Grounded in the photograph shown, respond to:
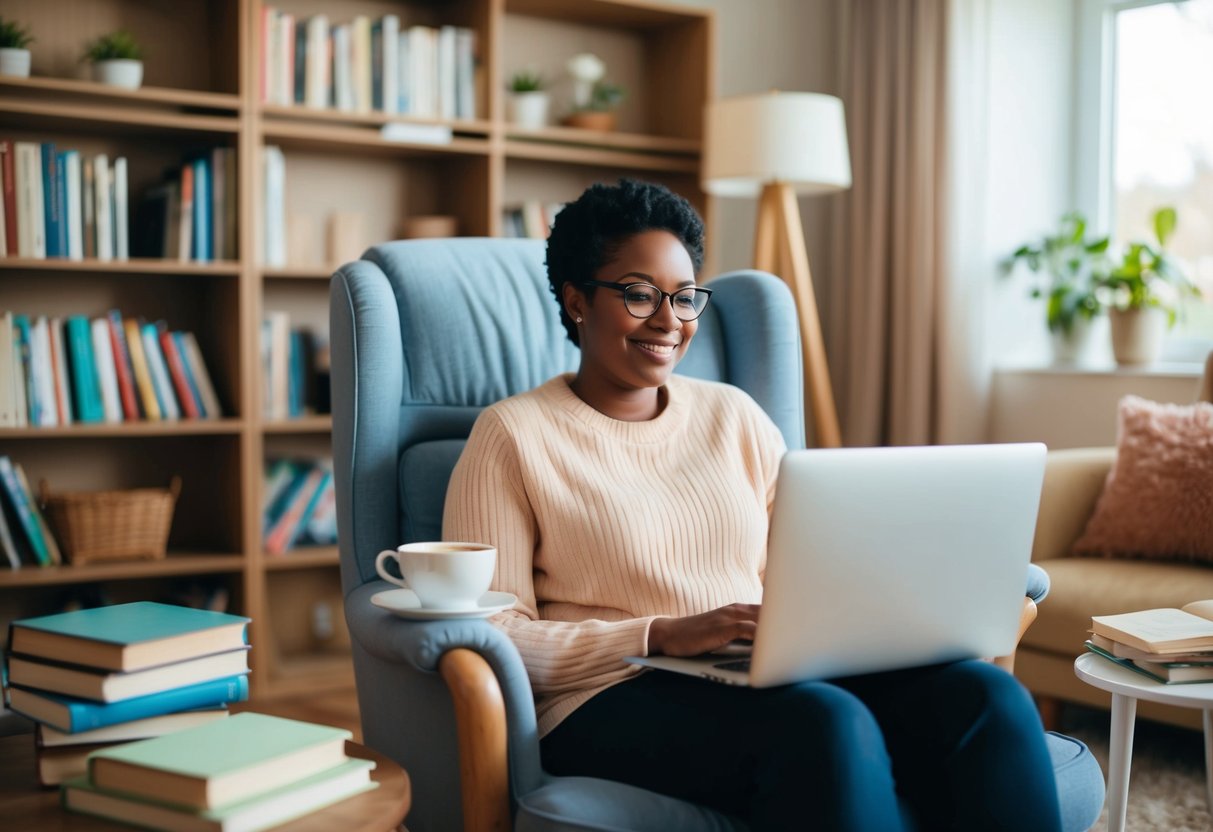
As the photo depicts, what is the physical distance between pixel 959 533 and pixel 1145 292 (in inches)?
97.7

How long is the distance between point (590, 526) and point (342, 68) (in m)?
1.99

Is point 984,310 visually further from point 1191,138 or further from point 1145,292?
point 1191,138

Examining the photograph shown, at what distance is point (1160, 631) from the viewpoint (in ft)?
5.02

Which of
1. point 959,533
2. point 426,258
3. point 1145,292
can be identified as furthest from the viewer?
point 1145,292

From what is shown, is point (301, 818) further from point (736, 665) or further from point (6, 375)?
point (6, 375)

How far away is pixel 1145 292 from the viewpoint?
341 cm

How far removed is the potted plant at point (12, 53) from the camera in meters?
2.78

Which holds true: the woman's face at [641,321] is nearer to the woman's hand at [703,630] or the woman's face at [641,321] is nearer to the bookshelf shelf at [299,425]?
the woman's hand at [703,630]

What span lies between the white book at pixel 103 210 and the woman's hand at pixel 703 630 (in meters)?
2.05

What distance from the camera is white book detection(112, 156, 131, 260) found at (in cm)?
293

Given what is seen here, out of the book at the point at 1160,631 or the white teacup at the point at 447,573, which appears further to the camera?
the book at the point at 1160,631

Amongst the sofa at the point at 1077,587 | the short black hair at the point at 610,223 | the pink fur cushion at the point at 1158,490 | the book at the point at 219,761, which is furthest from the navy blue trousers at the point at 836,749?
the pink fur cushion at the point at 1158,490

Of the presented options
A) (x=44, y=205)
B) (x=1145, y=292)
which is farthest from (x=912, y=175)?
(x=44, y=205)

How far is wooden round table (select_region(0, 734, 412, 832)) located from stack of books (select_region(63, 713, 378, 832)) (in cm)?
1
